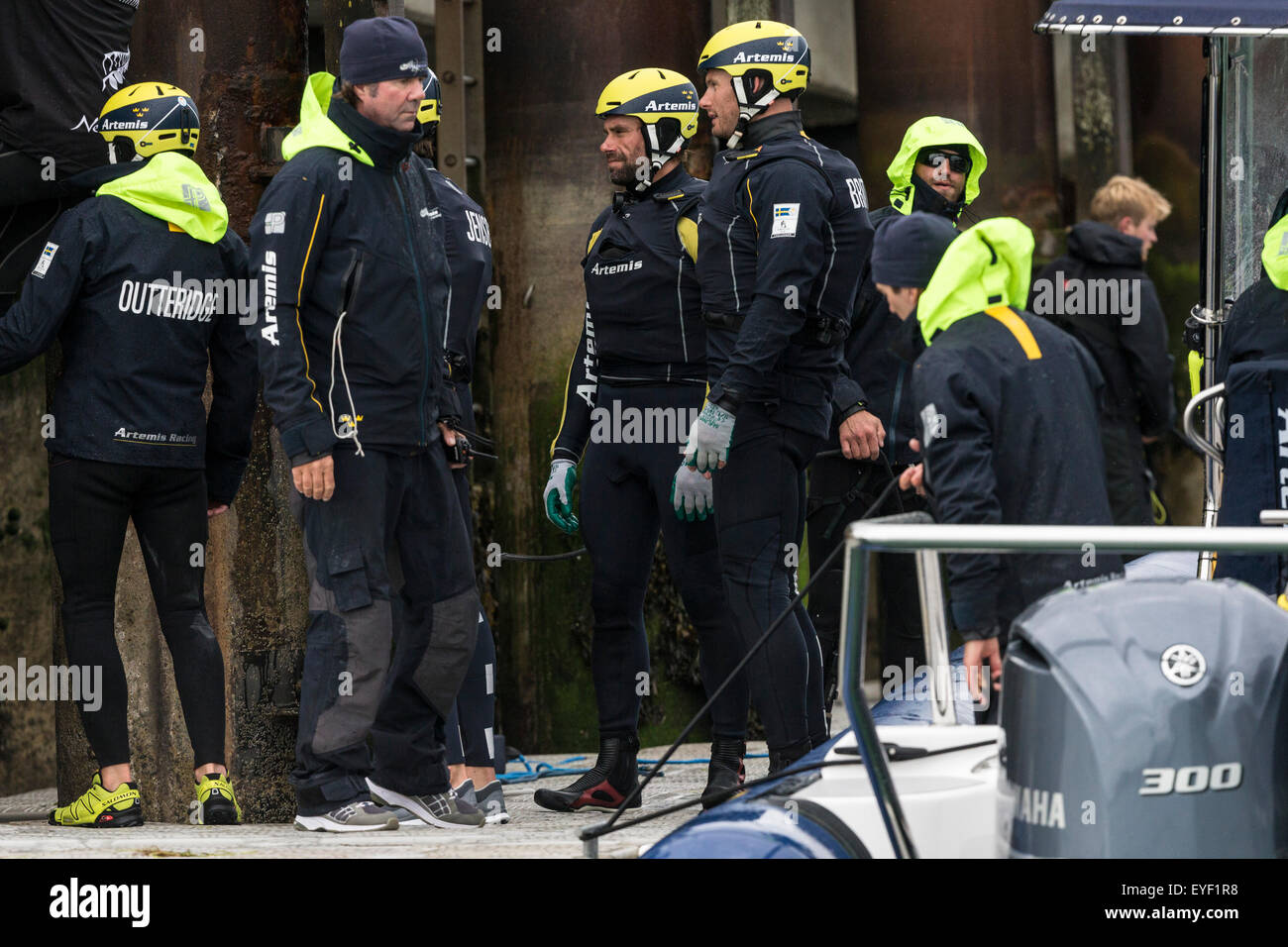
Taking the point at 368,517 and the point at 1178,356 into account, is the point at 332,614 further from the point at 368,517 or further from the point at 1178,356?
the point at 1178,356

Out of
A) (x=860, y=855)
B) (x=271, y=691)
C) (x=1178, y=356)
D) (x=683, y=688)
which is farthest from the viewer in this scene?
(x=1178, y=356)

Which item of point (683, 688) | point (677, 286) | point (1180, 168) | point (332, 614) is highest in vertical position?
point (1180, 168)

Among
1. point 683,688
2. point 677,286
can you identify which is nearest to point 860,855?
point 677,286

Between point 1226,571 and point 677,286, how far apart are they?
178 cm

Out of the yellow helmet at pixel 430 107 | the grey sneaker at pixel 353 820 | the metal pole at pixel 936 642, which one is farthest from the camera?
the yellow helmet at pixel 430 107

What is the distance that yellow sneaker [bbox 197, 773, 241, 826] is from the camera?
557 centimetres

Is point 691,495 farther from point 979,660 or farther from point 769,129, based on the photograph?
point 979,660

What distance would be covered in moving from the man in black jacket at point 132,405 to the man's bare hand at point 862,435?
6.68ft

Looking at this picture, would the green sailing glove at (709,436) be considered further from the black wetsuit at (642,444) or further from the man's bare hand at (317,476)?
the man's bare hand at (317,476)

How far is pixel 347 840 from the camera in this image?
14.5 ft

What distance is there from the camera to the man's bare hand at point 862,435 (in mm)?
6367

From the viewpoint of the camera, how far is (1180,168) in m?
13.5

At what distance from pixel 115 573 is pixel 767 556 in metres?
1.90

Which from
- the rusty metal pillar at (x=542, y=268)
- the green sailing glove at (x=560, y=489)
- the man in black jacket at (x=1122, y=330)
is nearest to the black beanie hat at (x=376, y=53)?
the green sailing glove at (x=560, y=489)
